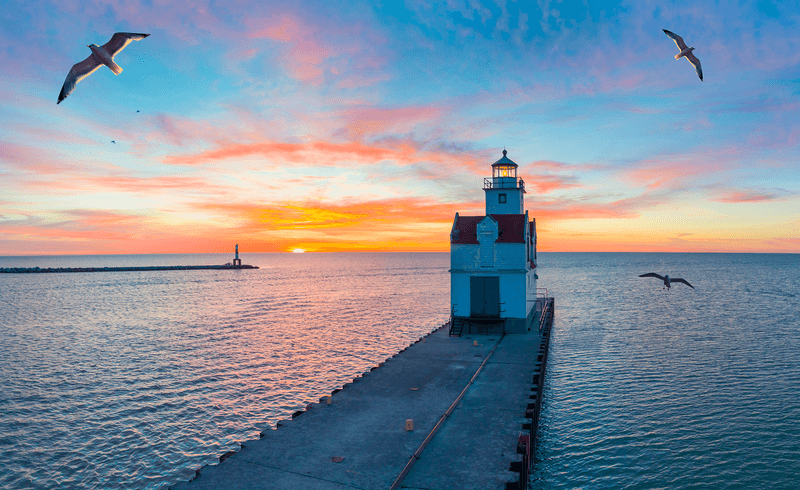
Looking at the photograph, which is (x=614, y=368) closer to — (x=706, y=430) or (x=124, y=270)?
(x=706, y=430)

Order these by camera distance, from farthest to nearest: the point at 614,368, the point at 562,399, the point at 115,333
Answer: the point at 115,333, the point at 614,368, the point at 562,399

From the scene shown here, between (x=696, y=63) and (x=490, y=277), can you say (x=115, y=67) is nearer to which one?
(x=696, y=63)

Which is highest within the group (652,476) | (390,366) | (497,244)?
(497,244)

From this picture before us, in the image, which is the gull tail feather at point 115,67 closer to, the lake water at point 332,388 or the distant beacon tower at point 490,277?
the lake water at point 332,388

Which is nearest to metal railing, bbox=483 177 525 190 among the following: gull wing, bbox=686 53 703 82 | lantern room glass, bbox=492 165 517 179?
lantern room glass, bbox=492 165 517 179

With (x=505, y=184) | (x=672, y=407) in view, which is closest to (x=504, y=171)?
(x=505, y=184)

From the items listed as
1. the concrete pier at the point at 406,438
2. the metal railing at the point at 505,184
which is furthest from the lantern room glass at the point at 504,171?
the concrete pier at the point at 406,438

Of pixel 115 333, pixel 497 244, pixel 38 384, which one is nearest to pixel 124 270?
pixel 115 333
